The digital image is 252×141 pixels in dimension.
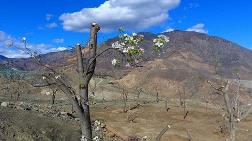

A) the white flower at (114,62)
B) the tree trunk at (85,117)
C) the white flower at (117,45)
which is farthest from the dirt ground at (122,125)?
the white flower at (117,45)

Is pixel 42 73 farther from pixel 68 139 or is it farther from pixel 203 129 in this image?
pixel 203 129

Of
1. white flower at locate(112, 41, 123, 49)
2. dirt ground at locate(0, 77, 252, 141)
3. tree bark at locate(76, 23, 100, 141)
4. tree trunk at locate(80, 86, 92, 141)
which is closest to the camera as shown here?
white flower at locate(112, 41, 123, 49)

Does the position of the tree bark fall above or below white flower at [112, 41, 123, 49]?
below

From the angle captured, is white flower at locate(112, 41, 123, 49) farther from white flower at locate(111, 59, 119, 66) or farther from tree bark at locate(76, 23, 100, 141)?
tree bark at locate(76, 23, 100, 141)

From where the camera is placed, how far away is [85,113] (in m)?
15.5

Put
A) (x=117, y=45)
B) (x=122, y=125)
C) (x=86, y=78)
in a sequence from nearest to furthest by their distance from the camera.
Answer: (x=117, y=45)
(x=86, y=78)
(x=122, y=125)

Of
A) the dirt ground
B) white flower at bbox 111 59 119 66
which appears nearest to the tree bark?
white flower at bbox 111 59 119 66

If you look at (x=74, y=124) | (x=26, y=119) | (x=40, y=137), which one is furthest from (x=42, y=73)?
(x=74, y=124)

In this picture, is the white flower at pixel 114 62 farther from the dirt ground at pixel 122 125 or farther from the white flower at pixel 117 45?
the dirt ground at pixel 122 125

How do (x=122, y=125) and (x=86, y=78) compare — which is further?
(x=122, y=125)

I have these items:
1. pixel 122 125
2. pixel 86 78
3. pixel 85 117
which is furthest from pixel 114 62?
pixel 122 125

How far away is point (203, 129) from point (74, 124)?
3937 cm

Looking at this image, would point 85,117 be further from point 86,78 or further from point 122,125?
point 122,125

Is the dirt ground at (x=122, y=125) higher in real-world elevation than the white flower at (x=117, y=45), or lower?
lower
